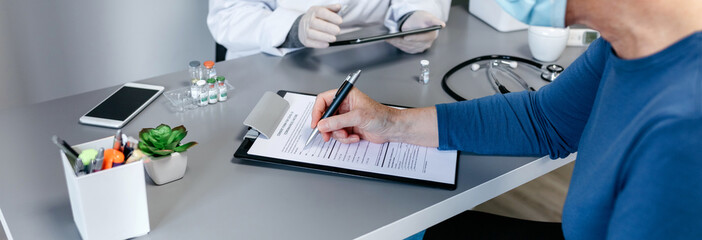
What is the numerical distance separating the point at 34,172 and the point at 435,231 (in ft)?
2.50

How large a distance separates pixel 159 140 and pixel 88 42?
1.25 m

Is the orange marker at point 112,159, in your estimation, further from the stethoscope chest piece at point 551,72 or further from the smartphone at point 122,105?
the stethoscope chest piece at point 551,72

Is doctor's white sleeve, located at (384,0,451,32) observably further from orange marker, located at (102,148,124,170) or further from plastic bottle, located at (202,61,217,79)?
orange marker, located at (102,148,124,170)

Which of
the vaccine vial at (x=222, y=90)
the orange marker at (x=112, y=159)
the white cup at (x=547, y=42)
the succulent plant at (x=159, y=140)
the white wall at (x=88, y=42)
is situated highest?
the orange marker at (x=112, y=159)

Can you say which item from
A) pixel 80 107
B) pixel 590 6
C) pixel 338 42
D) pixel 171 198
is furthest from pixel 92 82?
pixel 590 6

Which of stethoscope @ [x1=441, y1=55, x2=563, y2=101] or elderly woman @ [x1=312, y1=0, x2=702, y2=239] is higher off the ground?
elderly woman @ [x1=312, y1=0, x2=702, y2=239]

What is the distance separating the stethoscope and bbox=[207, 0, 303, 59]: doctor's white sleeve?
16.8 inches

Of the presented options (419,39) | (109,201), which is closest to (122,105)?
(109,201)

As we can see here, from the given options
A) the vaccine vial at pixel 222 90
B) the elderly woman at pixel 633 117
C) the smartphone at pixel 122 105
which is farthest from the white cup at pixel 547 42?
the smartphone at pixel 122 105

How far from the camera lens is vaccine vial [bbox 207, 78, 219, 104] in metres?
1.17

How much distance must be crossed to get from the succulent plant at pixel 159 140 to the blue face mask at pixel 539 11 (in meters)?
0.54

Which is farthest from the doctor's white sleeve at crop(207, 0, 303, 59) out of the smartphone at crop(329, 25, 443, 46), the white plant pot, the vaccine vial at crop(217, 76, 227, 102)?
the white plant pot

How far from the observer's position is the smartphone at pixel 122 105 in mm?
1083

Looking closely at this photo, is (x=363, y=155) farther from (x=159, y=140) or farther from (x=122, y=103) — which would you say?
(x=122, y=103)
